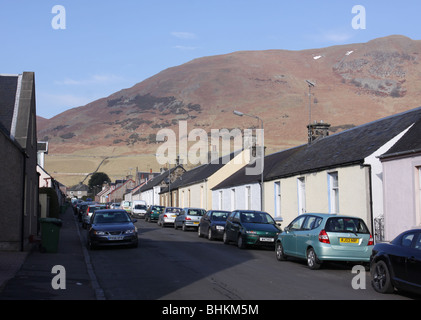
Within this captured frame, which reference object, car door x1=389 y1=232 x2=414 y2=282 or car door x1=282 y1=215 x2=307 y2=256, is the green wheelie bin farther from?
car door x1=389 y1=232 x2=414 y2=282

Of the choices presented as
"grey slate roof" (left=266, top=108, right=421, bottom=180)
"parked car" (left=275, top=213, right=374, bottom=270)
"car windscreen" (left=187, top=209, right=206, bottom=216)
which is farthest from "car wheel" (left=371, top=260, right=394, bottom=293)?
"car windscreen" (left=187, top=209, right=206, bottom=216)

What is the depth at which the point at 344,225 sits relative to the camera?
547 inches

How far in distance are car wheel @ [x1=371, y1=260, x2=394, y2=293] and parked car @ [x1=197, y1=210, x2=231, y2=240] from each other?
46.3 feet

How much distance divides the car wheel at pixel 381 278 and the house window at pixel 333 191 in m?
10.9

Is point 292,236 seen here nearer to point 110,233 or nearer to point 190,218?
point 110,233

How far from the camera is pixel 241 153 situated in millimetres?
42875

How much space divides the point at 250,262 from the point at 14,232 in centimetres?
815

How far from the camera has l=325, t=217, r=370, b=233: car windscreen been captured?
13.7 meters

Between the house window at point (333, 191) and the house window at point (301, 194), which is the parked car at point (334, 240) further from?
the house window at point (301, 194)

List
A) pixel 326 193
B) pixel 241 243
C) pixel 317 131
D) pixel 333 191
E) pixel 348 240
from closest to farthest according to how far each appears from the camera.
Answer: pixel 348 240, pixel 241 243, pixel 333 191, pixel 326 193, pixel 317 131

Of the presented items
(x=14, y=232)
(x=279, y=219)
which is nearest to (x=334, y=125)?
(x=279, y=219)

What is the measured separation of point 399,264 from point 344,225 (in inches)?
168

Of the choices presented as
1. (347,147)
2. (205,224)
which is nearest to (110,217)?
(205,224)
